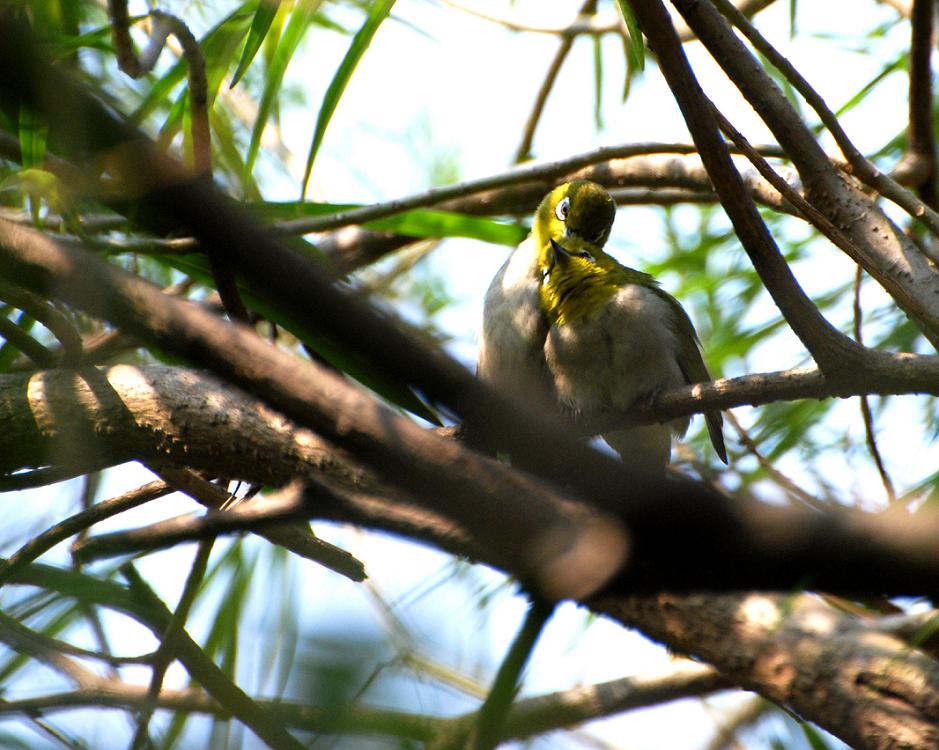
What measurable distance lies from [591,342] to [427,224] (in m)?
0.65

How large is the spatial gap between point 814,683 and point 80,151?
111cm

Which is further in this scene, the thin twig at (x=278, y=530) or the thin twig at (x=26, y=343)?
the thin twig at (x=26, y=343)

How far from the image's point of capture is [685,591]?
81 cm

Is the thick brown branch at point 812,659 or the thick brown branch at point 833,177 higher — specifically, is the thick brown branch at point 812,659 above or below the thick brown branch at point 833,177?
below

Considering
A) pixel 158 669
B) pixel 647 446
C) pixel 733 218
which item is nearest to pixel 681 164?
pixel 647 446

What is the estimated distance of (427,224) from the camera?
7.91 feet

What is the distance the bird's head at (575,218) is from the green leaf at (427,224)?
600 mm

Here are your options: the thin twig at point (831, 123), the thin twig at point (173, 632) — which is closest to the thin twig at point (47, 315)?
the thin twig at point (173, 632)

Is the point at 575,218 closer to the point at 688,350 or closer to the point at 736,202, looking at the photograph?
the point at 688,350

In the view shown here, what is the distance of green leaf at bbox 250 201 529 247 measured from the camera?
2.27 m

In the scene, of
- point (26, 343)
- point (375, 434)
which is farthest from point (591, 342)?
point (375, 434)

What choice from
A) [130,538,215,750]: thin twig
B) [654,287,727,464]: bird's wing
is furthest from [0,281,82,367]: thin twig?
[654,287,727,464]: bird's wing

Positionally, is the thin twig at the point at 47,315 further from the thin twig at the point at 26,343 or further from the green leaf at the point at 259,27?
the green leaf at the point at 259,27

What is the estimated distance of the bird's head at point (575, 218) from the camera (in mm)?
3145
